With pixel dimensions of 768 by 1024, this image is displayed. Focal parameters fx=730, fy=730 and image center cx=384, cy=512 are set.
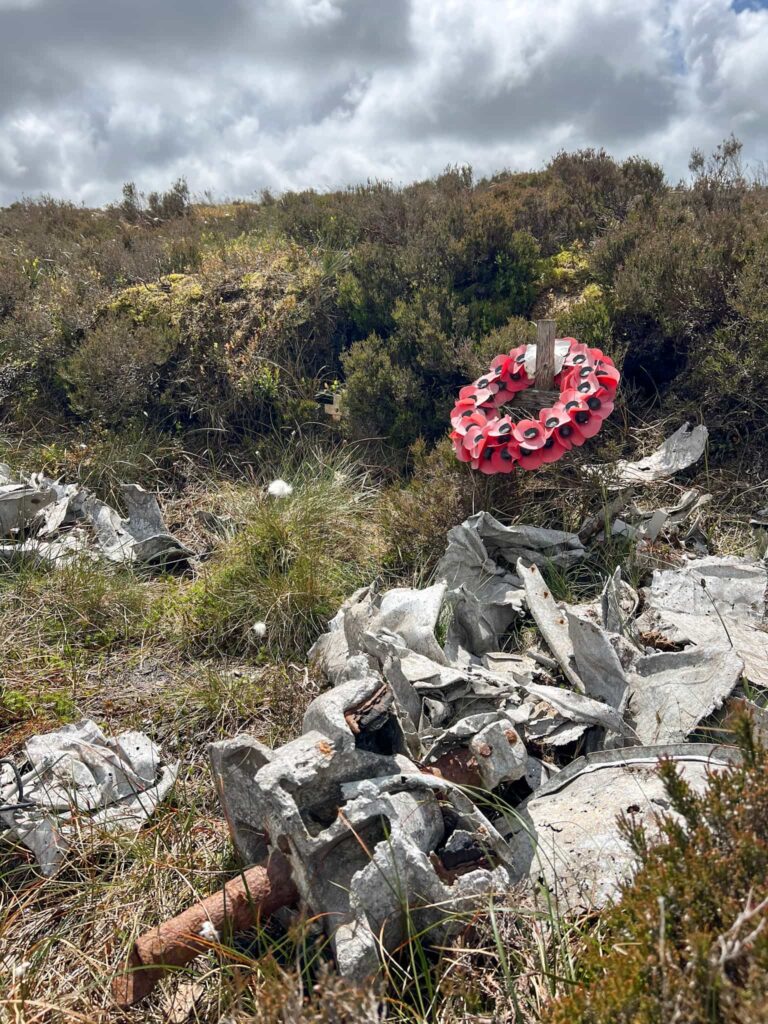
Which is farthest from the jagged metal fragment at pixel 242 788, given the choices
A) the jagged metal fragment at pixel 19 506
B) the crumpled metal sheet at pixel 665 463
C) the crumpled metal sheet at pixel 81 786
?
the jagged metal fragment at pixel 19 506

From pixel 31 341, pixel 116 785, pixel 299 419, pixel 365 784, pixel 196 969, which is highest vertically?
pixel 31 341

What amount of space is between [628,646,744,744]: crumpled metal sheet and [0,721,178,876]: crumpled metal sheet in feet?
5.71

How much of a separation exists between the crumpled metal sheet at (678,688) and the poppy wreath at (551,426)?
1.54 metres

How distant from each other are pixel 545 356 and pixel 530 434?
56 cm

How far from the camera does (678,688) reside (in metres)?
2.57

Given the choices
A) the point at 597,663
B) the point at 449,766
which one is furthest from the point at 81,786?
the point at 597,663

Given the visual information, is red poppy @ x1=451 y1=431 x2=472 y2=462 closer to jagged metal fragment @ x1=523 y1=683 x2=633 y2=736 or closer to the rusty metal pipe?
jagged metal fragment @ x1=523 y1=683 x2=633 y2=736

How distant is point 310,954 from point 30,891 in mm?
1030

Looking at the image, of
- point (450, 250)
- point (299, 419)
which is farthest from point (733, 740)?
point (450, 250)

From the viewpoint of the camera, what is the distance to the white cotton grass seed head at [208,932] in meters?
1.84

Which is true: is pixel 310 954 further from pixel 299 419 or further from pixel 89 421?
pixel 89 421

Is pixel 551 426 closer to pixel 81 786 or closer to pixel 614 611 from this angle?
pixel 614 611

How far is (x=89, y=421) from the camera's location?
6270 millimetres

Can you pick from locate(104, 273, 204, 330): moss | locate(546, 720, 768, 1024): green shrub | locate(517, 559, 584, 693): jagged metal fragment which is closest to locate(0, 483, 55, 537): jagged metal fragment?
locate(104, 273, 204, 330): moss
